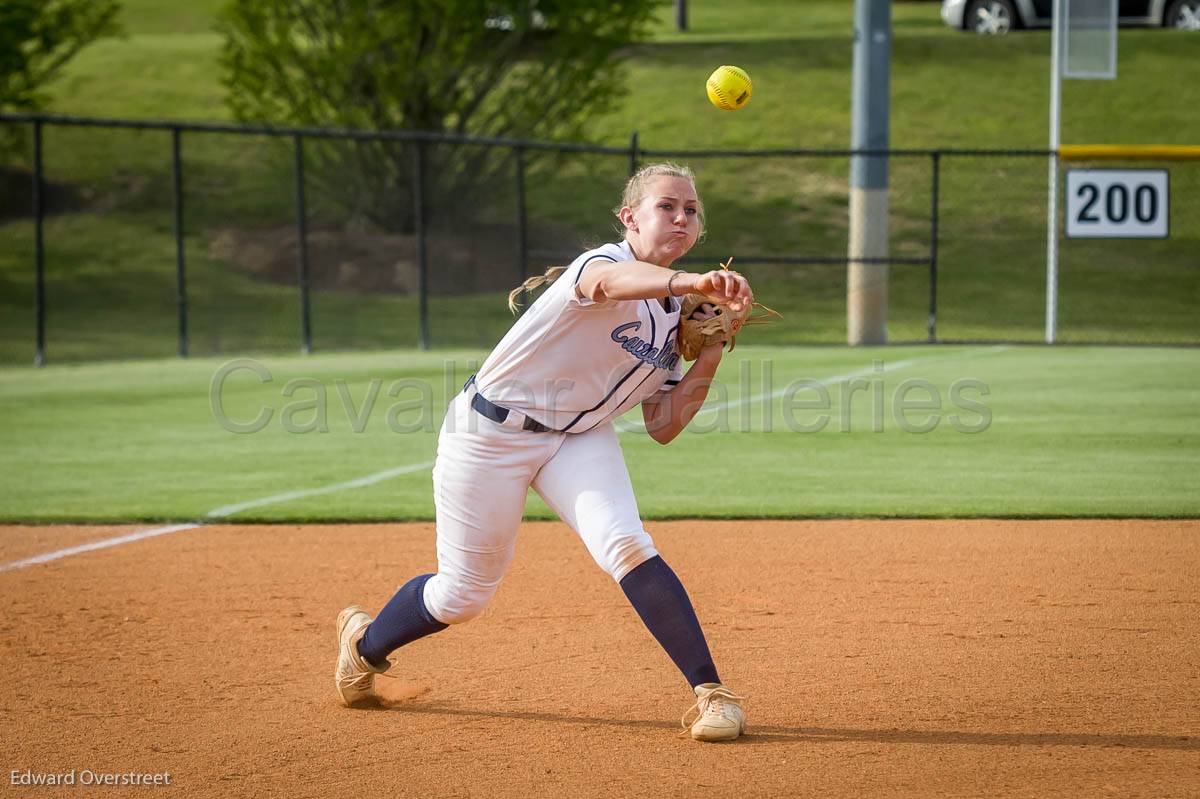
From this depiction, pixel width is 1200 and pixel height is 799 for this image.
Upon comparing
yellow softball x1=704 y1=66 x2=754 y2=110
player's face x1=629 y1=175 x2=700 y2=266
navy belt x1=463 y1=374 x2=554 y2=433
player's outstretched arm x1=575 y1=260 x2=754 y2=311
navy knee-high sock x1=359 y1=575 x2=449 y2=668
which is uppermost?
yellow softball x1=704 y1=66 x2=754 y2=110

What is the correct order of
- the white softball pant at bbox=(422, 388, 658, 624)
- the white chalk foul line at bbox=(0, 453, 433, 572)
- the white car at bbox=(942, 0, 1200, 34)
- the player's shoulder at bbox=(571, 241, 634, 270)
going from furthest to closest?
the white car at bbox=(942, 0, 1200, 34), the white chalk foul line at bbox=(0, 453, 433, 572), the white softball pant at bbox=(422, 388, 658, 624), the player's shoulder at bbox=(571, 241, 634, 270)

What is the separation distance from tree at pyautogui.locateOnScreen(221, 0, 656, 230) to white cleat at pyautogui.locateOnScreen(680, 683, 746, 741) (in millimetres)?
23170

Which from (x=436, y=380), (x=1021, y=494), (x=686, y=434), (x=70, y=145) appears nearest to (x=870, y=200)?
(x=436, y=380)

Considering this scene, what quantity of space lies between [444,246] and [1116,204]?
15113mm

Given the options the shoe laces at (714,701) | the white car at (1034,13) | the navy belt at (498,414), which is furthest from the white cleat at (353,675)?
the white car at (1034,13)

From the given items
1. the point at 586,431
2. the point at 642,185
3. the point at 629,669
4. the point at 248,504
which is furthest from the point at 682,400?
the point at 248,504

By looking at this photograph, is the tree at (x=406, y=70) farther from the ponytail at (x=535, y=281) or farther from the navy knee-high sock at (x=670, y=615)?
the navy knee-high sock at (x=670, y=615)

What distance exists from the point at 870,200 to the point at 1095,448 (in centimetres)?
1057

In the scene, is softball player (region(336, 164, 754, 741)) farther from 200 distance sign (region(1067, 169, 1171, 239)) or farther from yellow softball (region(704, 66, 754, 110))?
200 distance sign (region(1067, 169, 1171, 239))

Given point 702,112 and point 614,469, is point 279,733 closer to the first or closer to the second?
point 614,469

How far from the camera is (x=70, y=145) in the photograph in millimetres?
37531

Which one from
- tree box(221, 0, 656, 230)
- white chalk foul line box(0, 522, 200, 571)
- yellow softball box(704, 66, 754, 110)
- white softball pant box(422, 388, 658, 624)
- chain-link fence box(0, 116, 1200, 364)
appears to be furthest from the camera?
tree box(221, 0, 656, 230)

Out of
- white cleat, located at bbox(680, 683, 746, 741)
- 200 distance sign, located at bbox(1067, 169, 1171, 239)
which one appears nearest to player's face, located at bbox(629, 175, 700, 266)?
white cleat, located at bbox(680, 683, 746, 741)

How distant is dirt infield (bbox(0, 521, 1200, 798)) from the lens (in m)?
3.93
